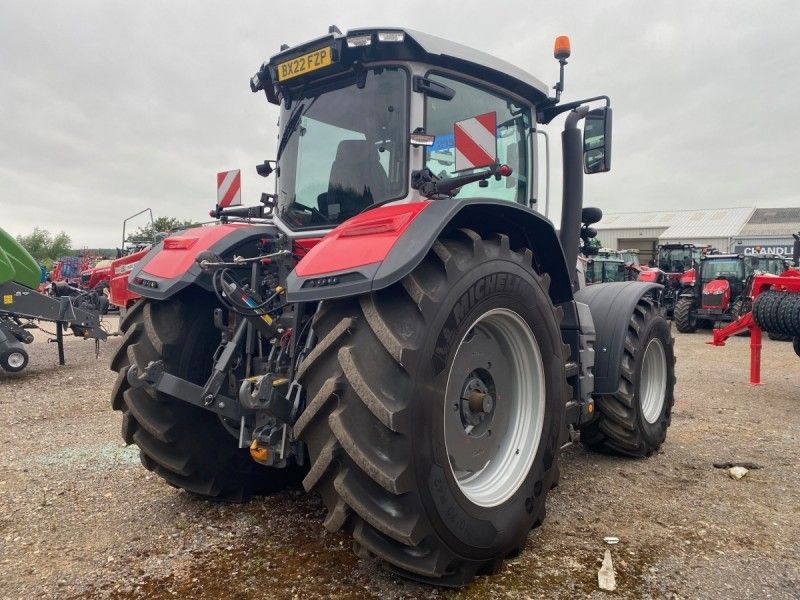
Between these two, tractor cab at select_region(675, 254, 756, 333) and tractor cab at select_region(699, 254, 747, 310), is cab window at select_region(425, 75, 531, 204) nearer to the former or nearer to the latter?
tractor cab at select_region(675, 254, 756, 333)

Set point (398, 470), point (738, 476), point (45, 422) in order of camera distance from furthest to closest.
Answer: point (45, 422) < point (738, 476) < point (398, 470)

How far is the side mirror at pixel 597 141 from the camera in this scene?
3.41 meters

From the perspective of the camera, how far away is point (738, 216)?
42312 millimetres

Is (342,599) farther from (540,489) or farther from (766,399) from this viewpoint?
(766,399)

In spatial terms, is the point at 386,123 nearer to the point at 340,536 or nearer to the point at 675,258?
the point at 340,536

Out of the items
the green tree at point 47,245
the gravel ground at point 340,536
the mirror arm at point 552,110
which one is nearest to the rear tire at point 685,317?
the gravel ground at point 340,536

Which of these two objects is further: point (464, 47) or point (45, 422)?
point (45, 422)

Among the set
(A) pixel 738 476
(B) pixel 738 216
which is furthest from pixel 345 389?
(B) pixel 738 216

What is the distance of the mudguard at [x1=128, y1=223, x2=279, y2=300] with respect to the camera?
280 cm

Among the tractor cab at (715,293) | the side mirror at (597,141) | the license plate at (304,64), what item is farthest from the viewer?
the tractor cab at (715,293)

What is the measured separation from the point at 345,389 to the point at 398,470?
0.33 meters

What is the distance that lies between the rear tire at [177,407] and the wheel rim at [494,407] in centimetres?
132

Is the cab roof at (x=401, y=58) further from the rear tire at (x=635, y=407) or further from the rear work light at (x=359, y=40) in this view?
the rear tire at (x=635, y=407)

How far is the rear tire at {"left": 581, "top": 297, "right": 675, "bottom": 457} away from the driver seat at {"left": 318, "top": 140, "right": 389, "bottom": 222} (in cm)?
213
